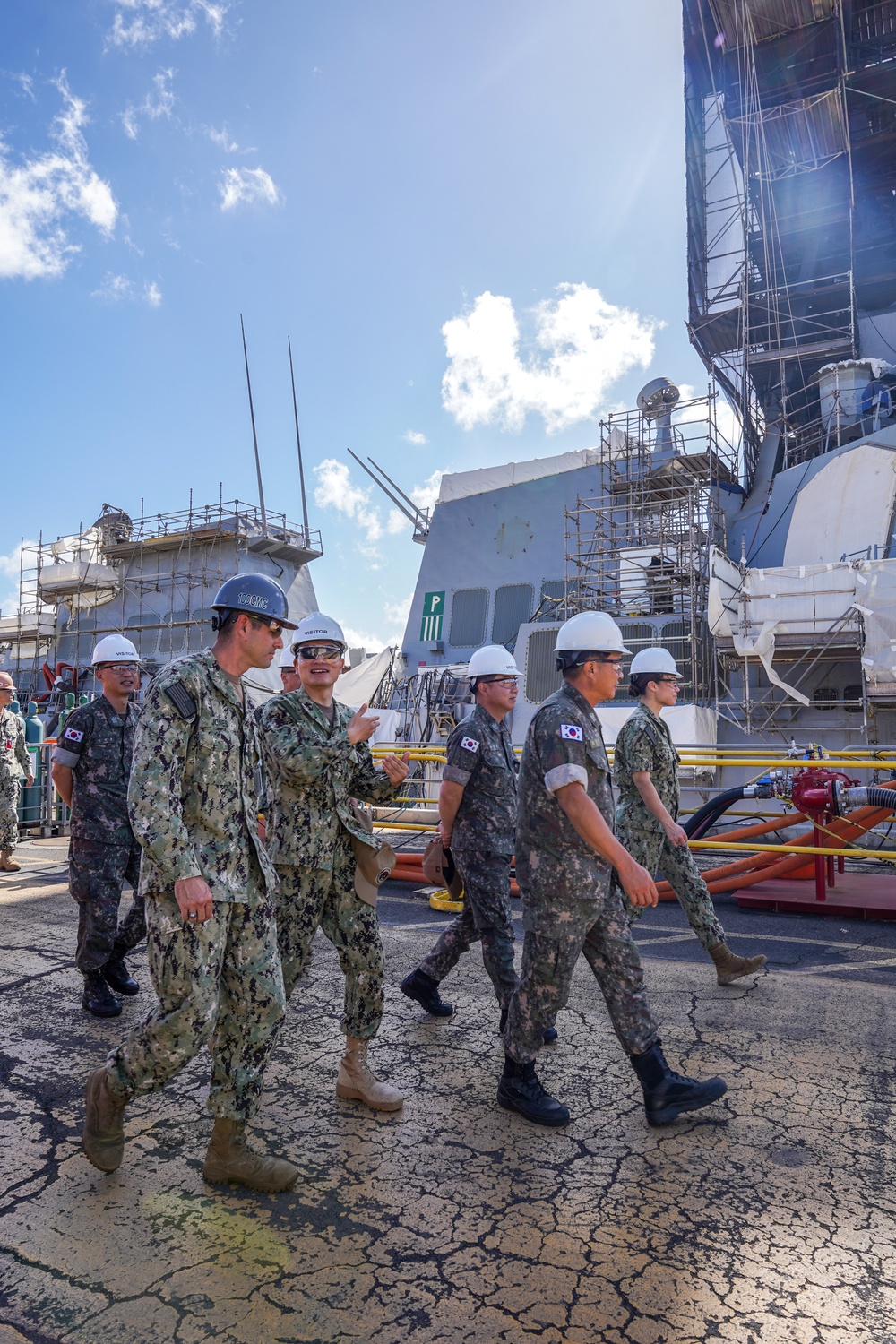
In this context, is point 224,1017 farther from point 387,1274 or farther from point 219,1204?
point 387,1274

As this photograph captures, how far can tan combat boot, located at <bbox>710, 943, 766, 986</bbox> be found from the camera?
491 centimetres

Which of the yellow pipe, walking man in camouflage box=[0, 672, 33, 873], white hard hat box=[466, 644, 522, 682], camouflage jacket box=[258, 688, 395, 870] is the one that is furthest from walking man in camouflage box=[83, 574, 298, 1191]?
walking man in camouflage box=[0, 672, 33, 873]

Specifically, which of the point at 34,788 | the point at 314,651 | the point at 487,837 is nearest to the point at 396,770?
the point at 314,651

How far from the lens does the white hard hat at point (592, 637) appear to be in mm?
3477

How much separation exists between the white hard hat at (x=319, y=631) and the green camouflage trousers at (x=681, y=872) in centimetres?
225

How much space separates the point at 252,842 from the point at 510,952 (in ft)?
5.37

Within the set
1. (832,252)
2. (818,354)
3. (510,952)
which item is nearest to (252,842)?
(510,952)

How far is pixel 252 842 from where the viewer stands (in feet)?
9.25

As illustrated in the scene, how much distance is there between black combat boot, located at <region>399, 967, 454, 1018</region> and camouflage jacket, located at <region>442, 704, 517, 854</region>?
81 cm

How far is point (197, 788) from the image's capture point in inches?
108

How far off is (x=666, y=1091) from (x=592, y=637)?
1.73 m

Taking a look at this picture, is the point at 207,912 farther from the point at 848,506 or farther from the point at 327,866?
the point at 848,506

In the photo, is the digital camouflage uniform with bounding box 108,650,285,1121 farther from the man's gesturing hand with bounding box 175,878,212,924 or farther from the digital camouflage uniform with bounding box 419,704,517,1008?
the digital camouflage uniform with bounding box 419,704,517,1008

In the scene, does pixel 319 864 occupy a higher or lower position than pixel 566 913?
higher
